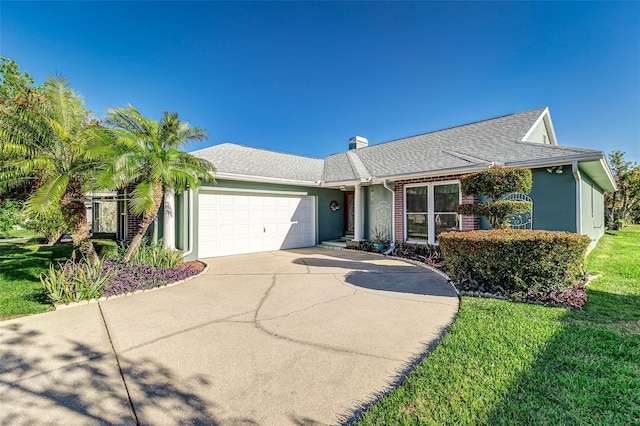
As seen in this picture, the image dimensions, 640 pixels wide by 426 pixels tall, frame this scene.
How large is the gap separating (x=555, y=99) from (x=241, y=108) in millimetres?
15848

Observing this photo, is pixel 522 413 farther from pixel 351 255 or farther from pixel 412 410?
pixel 351 255

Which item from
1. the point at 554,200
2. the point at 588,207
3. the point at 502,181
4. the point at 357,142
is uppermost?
the point at 357,142

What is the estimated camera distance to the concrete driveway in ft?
8.15

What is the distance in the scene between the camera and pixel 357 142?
18.0 metres

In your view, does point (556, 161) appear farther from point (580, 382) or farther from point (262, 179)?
point (262, 179)

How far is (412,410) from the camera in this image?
2346 millimetres

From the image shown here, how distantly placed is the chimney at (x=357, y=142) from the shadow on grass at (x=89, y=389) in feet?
53.7

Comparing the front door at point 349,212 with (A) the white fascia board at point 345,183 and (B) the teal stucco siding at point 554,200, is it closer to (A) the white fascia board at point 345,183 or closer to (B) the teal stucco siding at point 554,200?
(A) the white fascia board at point 345,183

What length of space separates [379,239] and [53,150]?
9.94 meters

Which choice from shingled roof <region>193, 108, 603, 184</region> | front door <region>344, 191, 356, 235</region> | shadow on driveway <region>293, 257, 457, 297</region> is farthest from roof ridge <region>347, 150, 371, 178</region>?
shadow on driveway <region>293, 257, 457, 297</region>

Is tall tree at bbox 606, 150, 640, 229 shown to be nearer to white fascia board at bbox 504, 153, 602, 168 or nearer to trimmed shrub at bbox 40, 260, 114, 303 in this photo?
white fascia board at bbox 504, 153, 602, 168

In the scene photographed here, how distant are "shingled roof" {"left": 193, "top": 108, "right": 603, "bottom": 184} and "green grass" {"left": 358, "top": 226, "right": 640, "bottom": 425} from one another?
5264mm

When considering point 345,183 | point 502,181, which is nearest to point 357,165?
point 345,183

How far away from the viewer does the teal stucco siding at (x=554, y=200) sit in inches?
295
